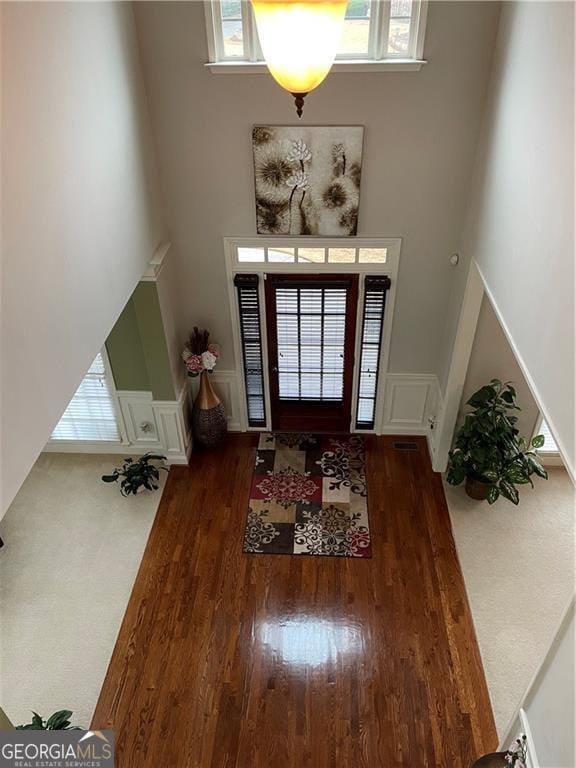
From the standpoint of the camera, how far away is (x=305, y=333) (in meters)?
5.94

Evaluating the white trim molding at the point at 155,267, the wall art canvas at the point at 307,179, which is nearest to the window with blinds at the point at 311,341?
the wall art canvas at the point at 307,179

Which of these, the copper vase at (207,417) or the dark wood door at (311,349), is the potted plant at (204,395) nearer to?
the copper vase at (207,417)

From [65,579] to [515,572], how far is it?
390 centimetres

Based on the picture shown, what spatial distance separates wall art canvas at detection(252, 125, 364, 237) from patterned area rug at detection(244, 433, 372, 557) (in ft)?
7.67

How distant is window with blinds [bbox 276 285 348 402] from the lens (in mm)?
5707

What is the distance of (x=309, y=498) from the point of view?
589 cm

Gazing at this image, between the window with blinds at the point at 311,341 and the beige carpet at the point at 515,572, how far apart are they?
1.65 meters

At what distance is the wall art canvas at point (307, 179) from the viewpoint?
4.80 meters

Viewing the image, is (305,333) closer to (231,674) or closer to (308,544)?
(308,544)

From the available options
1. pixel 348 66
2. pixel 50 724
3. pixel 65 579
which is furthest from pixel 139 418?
pixel 348 66

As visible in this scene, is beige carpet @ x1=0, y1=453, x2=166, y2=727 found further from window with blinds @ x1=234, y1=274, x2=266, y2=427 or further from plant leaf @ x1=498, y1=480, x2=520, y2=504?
plant leaf @ x1=498, y1=480, x2=520, y2=504

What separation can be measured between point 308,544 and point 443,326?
246 cm

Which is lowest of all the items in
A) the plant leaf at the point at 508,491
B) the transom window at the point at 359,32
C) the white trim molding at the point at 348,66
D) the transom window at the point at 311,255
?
the plant leaf at the point at 508,491

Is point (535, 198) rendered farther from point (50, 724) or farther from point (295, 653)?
point (50, 724)
